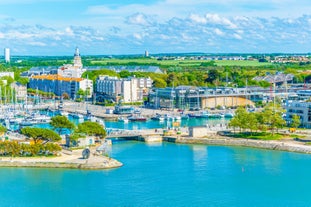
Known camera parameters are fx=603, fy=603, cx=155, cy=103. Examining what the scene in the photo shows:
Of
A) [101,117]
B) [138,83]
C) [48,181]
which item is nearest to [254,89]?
[138,83]

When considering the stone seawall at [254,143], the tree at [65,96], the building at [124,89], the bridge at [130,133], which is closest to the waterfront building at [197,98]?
the building at [124,89]

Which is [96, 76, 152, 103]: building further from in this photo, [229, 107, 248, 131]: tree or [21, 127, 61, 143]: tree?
[21, 127, 61, 143]: tree

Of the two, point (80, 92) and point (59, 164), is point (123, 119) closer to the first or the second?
point (80, 92)

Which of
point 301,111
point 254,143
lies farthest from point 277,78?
point 254,143

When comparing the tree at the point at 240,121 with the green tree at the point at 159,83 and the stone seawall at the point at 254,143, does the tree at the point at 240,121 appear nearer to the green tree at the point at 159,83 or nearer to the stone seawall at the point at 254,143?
the stone seawall at the point at 254,143

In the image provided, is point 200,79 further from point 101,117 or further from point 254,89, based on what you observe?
point 101,117

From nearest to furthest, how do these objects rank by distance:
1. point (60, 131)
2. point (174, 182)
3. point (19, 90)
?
point (174, 182) → point (60, 131) → point (19, 90)

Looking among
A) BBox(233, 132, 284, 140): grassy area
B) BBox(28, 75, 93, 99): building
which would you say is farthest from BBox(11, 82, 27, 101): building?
BBox(233, 132, 284, 140): grassy area
